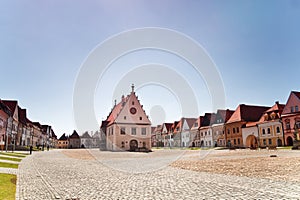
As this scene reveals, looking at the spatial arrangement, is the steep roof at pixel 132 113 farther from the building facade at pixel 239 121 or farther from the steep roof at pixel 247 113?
the steep roof at pixel 247 113

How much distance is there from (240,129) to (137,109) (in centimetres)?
2413

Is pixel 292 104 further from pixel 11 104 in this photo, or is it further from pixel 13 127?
pixel 11 104

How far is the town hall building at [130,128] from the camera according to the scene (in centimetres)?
5472

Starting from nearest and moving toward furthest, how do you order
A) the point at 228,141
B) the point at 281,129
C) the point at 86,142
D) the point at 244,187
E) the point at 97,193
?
the point at 97,193
the point at 244,187
the point at 281,129
the point at 228,141
the point at 86,142

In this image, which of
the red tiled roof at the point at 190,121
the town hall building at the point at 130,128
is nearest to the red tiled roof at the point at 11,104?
the town hall building at the point at 130,128

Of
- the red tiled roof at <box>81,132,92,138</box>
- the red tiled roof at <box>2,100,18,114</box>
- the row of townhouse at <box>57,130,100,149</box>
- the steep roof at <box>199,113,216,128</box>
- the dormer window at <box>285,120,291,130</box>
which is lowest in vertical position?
the row of townhouse at <box>57,130,100,149</box>

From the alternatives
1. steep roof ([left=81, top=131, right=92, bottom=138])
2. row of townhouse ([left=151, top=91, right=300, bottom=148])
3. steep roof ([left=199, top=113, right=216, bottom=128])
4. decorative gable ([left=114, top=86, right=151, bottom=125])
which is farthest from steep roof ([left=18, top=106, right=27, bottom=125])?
steep roof ([left=81, top=131, right=92, bottom=138])

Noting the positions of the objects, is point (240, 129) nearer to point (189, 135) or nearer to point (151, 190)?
point (189, 135)

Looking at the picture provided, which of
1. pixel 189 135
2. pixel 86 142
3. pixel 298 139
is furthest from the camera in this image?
pixel 86 142

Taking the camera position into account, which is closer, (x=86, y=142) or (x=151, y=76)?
(x=151, y=76)

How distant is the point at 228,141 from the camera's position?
62.2 m

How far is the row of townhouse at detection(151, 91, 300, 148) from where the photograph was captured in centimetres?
4650


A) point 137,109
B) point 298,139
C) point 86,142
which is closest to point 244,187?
point 298,139

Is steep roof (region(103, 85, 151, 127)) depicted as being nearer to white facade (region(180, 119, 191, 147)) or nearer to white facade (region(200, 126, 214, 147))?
white facade (region(200, 126, 214, 147))
